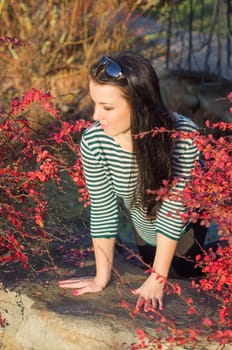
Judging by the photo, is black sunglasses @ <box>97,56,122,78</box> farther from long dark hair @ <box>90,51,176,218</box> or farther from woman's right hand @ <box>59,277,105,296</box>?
woman's right hand @ <box>59,277,105,296</box>

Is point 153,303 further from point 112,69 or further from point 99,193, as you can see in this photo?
point 112,69

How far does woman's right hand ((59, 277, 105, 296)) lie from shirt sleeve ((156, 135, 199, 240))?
1.14ft

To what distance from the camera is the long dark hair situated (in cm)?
260

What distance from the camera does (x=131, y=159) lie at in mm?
2869

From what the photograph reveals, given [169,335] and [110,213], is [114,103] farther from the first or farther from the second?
[169,335]

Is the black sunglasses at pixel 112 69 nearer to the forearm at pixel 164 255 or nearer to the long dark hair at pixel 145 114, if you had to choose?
the long dark hair at pixel 145 114

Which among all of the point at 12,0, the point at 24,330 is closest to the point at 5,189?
the point at 24,330

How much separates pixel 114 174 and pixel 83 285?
19.1 inches

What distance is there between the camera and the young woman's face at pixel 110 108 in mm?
2611

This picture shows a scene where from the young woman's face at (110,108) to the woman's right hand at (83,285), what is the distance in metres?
0.66

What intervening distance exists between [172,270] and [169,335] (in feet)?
3.85

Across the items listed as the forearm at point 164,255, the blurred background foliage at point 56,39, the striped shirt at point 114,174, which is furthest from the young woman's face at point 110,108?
the blurred background foliage at point 56,39

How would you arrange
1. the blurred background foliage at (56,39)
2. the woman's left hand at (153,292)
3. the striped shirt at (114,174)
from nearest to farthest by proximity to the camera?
the woman's left hand at (153,292) < the striped shirt at (114,174) < the blurred background foliage at (56,39)

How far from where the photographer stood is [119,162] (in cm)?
288
